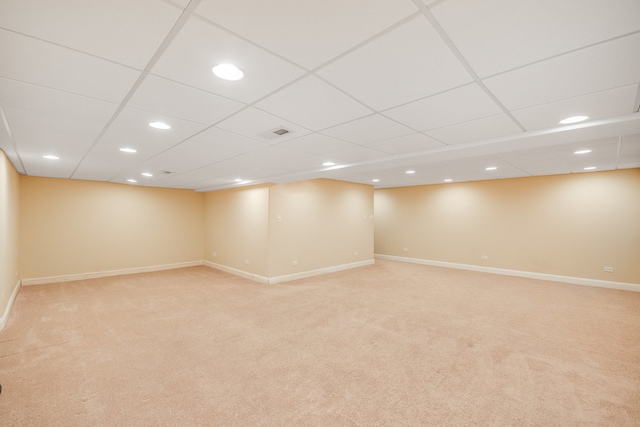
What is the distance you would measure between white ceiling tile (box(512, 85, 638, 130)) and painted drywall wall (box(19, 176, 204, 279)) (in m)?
8.58

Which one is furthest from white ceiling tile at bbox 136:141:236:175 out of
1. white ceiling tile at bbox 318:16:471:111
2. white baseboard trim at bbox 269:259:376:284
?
white baseboard trim at bbox 269:259:376:284

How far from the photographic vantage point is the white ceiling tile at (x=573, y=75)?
1.50 m

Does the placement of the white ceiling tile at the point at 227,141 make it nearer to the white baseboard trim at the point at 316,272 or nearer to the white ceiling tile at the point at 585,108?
the white ceiling tile at the point at 585,108

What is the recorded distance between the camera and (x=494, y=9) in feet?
3.90

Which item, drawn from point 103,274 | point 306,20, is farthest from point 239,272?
point 306,20

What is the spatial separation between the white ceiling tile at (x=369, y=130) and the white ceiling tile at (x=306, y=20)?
113cm

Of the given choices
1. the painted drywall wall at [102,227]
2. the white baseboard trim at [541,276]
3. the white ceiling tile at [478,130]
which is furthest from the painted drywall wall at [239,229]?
the white baseboard trim at [541,276]

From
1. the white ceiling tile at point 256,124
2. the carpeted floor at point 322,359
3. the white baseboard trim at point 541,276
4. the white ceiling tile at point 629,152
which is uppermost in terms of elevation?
the white ceiling tile at point 629,152

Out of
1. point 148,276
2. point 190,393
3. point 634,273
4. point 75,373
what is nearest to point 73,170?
point 148,276

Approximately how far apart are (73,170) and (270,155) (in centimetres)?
443

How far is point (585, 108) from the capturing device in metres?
2.29

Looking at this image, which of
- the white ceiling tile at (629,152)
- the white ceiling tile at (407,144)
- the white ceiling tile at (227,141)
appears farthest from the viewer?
the white ceiling tile at (629,152)

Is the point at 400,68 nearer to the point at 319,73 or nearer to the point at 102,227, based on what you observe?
the point at 319,73

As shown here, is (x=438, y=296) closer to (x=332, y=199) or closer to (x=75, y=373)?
(x=332, y=199)
